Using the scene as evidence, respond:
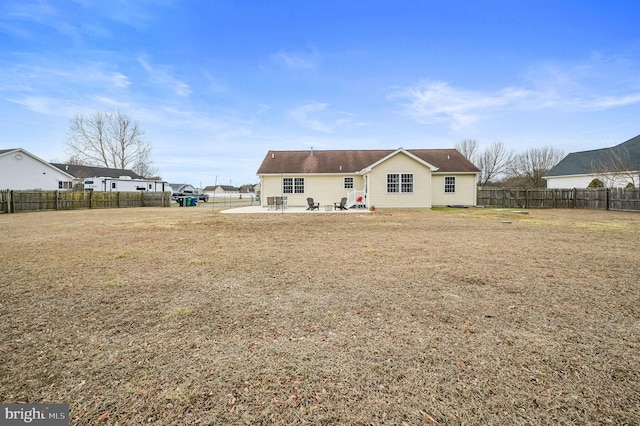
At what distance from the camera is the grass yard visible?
2039 mm

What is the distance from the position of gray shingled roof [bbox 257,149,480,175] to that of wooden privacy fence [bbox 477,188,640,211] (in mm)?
3358

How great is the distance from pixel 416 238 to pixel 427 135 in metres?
32.9

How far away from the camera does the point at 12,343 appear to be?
114 inches

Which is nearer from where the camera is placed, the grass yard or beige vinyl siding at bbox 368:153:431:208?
the grass yard

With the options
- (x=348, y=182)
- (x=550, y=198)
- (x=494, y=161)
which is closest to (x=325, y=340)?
(x=348, y=182)

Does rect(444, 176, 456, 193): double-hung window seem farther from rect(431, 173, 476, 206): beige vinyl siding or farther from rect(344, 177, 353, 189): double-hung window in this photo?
rect(344, 177, 353, 189): double-hung window

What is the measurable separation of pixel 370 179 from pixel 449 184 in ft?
23.6

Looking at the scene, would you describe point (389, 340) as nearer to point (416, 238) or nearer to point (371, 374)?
point (371, 374)

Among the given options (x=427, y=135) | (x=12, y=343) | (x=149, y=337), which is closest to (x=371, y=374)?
(x=149, y=337)

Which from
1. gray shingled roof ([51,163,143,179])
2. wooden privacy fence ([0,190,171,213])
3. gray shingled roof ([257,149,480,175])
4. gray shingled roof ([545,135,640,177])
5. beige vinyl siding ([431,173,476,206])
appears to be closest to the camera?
wooden privacy fence ([0,190,171,213])

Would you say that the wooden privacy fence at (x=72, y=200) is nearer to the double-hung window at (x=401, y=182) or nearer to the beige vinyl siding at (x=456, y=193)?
Result: the double-hung window at (x=401, y=182)

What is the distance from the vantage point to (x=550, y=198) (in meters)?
24.3

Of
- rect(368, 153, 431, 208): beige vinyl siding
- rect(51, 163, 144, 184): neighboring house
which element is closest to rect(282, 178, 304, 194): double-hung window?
rect(368, 153, 431, 208): beige vinyl siding

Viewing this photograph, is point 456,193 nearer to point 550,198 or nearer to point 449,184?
point 449,184
